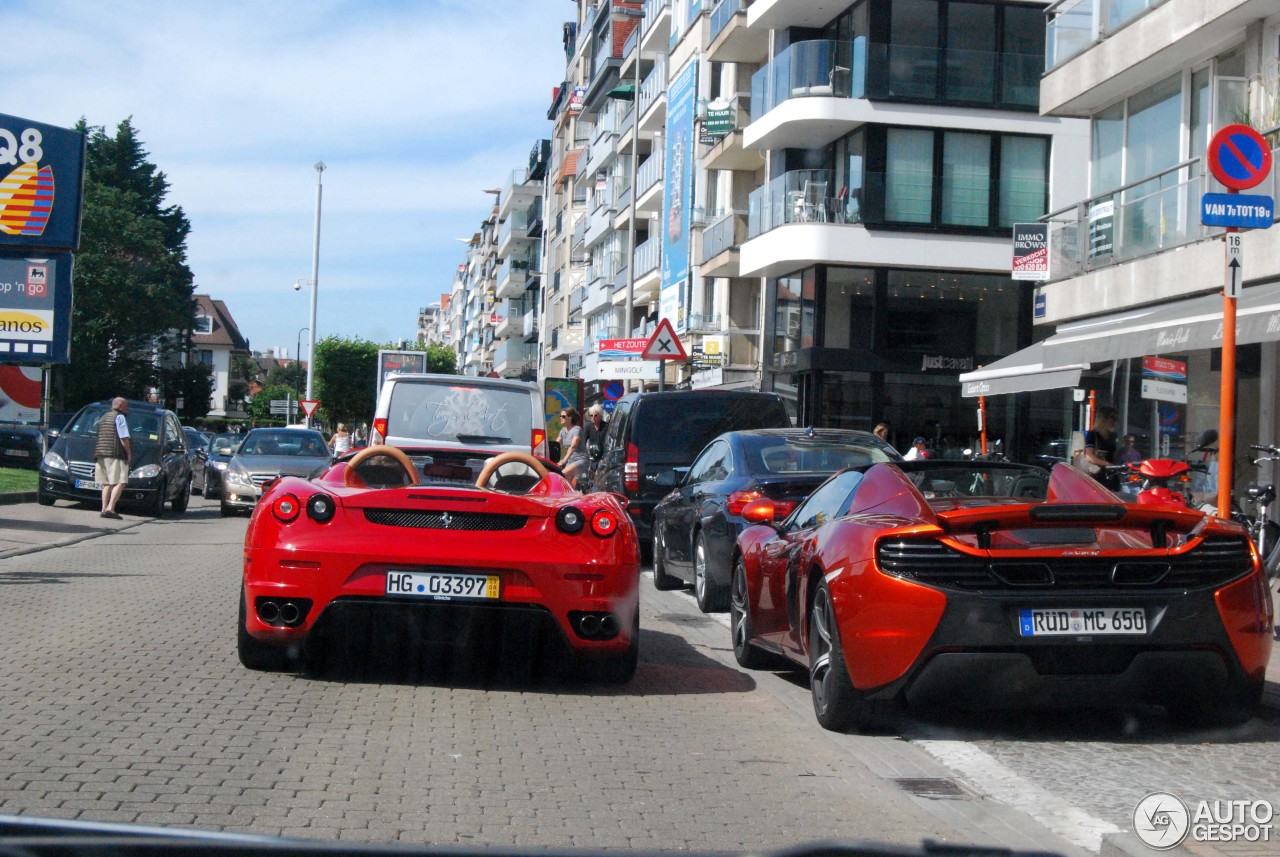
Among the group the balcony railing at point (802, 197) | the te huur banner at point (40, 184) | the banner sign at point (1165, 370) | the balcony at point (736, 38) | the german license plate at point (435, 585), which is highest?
the balcony at point (736, 38)

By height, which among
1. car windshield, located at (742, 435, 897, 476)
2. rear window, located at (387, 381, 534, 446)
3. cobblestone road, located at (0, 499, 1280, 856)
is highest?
rear window, located at (387, 381, 534, 446)

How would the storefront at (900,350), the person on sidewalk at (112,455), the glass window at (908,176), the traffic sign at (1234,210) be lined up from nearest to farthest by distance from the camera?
the traffic sign at (1234,210), the person on sidewalk at (112,455), the glass window at (908,176), the storefront at (900,350)

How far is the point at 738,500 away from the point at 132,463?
15.2 m

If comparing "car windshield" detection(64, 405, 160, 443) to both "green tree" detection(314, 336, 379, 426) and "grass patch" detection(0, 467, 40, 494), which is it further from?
"green tree" detection(314, 336, 379, 426)

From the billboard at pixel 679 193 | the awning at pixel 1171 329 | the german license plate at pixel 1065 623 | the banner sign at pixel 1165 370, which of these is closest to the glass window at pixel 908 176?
the billboard at pixel 679 193

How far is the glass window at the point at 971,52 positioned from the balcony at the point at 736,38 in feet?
19.0

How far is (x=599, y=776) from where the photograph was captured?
5.51 m

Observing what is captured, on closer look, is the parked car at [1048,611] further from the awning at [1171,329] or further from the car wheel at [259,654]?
the awning at [1171,329]

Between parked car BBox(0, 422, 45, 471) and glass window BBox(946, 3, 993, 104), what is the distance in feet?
82.1

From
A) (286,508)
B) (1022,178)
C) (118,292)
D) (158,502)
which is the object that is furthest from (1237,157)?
(118,292)

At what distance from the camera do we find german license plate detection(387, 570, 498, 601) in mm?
7016

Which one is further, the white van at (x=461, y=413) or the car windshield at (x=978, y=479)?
the white van at (x=461, y=413)

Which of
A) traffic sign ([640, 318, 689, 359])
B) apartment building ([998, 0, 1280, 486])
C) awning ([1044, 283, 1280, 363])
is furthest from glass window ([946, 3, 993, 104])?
awning ([1044, 283, 1280, 363])

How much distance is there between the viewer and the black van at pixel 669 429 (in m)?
15.9
